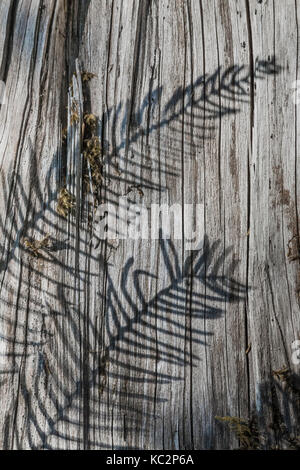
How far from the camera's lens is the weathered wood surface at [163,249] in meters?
2.44

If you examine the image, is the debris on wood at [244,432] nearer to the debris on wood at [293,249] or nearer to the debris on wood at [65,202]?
the debris on wood at [293,249]

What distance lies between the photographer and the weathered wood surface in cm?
244

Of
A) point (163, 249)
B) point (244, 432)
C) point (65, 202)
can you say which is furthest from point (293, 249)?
point (65, 202)

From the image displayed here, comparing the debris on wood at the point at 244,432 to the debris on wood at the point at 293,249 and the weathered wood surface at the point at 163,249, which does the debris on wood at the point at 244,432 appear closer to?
the weathered wood surface at the point at 163,249

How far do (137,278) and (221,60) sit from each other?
1188 mm

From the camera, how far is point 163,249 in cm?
247

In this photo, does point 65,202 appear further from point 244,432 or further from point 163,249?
point 244,432

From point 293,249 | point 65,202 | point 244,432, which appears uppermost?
→ point 65,202

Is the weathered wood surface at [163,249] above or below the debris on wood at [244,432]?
above

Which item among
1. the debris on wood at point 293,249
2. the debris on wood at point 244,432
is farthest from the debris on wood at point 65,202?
the debris on wood at point 244,432

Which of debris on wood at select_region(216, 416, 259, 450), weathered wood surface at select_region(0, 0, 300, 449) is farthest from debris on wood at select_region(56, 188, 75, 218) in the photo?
debris on wood at select_region(216, 416, 259, 450)

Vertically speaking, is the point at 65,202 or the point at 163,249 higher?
the point at 65,202

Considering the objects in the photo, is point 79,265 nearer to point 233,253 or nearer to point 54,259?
point 54,259

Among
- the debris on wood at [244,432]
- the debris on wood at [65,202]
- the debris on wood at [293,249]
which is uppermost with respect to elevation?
the debris on wood at [65,202]
